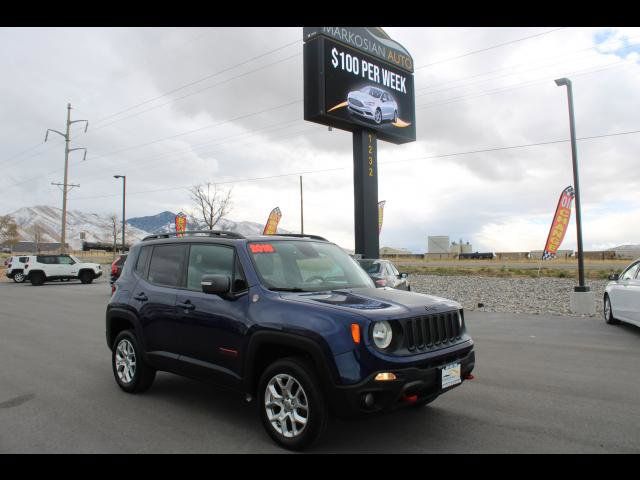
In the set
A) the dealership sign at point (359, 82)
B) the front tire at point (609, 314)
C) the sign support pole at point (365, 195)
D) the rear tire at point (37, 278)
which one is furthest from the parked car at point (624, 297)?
the rear tire at point (37, 278)

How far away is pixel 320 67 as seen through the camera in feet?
67.3

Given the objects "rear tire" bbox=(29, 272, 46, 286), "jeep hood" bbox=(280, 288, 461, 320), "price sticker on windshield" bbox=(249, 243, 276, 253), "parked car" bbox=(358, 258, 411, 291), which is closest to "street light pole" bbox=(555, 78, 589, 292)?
"parked car" bbox=(358, 258, 411, 291)

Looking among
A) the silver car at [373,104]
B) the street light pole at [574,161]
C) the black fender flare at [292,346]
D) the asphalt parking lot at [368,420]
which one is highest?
the silver car at [373,104]

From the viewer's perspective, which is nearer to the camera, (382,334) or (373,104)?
(382,334)

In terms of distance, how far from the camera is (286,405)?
4172 millimetres

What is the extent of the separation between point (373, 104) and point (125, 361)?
19.0m

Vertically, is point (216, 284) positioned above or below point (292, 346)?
above

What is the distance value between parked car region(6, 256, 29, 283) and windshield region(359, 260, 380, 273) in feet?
74.2

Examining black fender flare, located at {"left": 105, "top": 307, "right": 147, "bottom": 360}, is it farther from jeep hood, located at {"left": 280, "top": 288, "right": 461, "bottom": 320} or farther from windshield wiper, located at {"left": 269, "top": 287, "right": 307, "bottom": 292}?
jeep hood, located at {"left": 280, "top": 288, "right": 461, "bottom": 320}

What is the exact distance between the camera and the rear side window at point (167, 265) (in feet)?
18.2

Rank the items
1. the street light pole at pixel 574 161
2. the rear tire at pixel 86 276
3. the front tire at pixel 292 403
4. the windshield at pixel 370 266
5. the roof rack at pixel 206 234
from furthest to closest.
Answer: the rear tire at pixel 86 276, the street light pole at pixel 574 161, the windshield at pixel 370 266, the roof rack at pixel 206 234, the front tire at pixel 292 403

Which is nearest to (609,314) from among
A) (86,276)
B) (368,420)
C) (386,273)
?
(386,273)

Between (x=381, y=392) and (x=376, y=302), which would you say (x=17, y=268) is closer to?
(x=376, y=302)

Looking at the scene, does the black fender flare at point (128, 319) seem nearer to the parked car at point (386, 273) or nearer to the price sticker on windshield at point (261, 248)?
the price sticker on windshield at point (261, 248)
